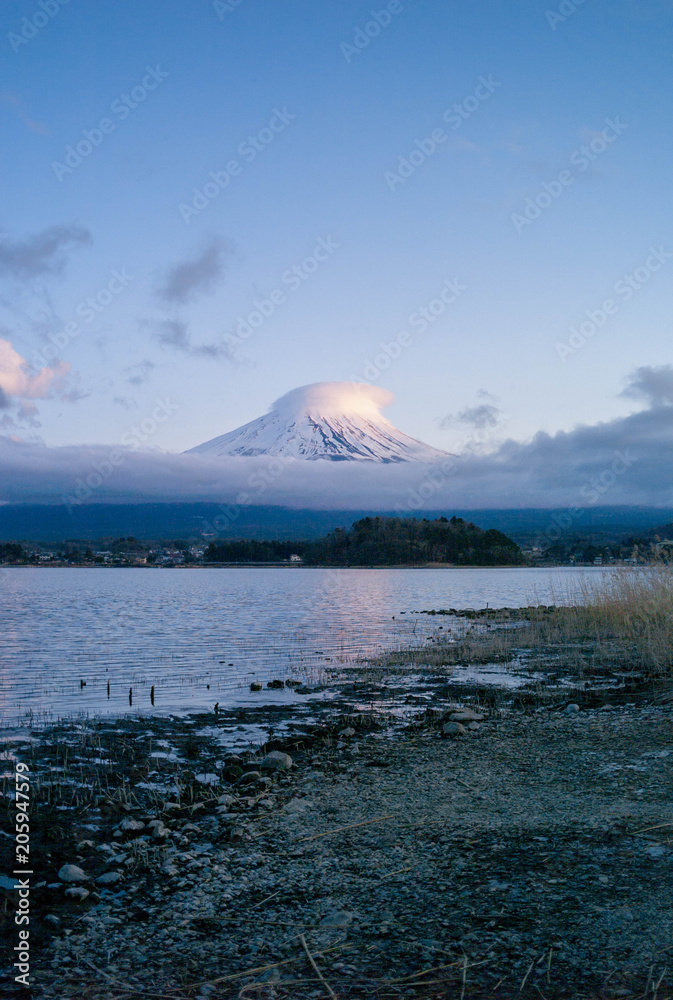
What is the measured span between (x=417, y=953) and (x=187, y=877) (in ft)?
7.31

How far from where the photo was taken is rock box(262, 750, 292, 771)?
945 centimetres

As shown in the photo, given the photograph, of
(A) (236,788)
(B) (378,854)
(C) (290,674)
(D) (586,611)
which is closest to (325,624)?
(D) (586,611)

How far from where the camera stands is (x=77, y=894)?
558 centimetres

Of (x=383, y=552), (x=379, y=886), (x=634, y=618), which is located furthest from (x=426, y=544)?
(x=379, y=886)

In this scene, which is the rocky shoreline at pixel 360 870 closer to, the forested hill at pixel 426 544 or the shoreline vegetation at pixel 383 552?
the shoreline vegetation at pixel 383 552

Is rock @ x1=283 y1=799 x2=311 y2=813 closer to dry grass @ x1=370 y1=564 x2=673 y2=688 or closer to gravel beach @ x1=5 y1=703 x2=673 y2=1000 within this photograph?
gravel beach @ x1=5 y1=703 x2=673 y2=1000

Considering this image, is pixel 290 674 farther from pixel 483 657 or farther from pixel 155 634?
pixel 155 634

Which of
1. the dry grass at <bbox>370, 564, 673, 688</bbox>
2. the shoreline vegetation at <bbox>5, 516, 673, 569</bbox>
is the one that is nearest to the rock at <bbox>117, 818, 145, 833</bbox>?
the dry grass at <bbox>370, 564, 673, 688</bbox>

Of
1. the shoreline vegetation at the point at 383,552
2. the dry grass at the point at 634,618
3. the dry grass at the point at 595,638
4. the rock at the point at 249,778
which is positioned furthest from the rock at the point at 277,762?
the shoreline vegetation at the point at 383,552

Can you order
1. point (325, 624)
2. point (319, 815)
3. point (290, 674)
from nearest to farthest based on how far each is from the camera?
point (319, 815), point (290, 674), point (325, 624)

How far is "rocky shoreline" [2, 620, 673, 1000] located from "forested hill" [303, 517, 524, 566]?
12761 cm

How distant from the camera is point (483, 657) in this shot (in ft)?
70.4

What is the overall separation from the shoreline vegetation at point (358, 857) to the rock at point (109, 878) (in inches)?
0.6

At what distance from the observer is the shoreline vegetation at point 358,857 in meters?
4.30
